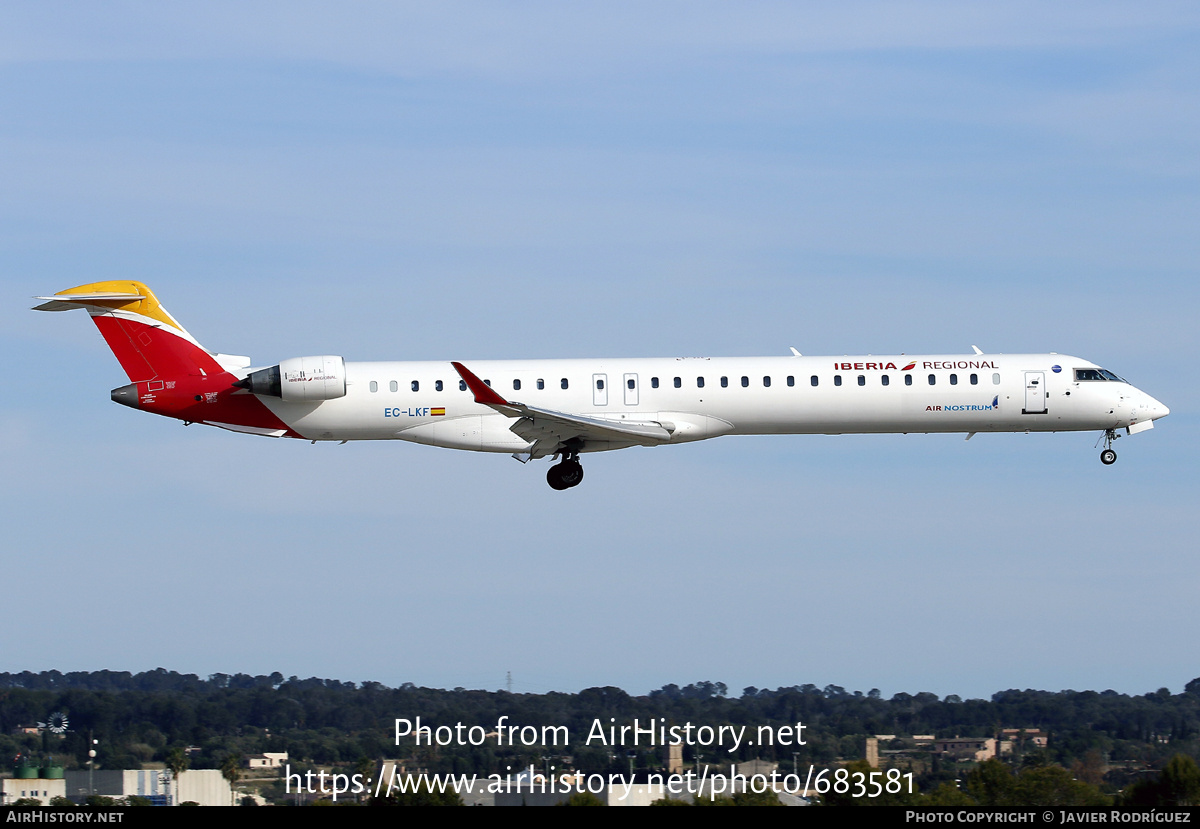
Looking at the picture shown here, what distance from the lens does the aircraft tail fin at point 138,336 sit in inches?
1443

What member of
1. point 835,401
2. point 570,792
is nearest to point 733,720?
point 570,792

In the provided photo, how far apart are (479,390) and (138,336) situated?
375 inches

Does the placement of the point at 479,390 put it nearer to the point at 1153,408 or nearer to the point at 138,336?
the point at 138,336

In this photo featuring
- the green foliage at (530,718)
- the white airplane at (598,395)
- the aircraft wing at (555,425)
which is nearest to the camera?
the aircraft wing at (555,425)

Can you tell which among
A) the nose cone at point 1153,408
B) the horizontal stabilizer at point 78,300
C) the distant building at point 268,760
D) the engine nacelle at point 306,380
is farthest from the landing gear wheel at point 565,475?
the distant building at point 268,760

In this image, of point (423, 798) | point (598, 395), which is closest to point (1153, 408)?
point (598, 395)

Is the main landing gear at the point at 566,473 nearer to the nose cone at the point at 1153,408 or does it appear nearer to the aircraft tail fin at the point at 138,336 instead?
the aircraft tail fin at the point at 138,336

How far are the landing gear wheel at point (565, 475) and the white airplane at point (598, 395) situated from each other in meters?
0.03

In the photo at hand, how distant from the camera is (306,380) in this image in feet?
116

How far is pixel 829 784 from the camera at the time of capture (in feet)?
125

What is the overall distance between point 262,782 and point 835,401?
2177 centimetres

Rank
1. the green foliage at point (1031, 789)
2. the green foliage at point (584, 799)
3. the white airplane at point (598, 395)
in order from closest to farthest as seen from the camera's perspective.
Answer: the green foliage at point (584, 799) → the white airplane at point (598, 395) → the green foliage at point (1031, 789)

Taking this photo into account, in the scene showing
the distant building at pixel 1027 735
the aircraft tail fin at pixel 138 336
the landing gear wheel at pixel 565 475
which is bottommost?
the distant building at pixel 1027 735

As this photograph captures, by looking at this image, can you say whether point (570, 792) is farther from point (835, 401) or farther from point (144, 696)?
point (144, 696)
